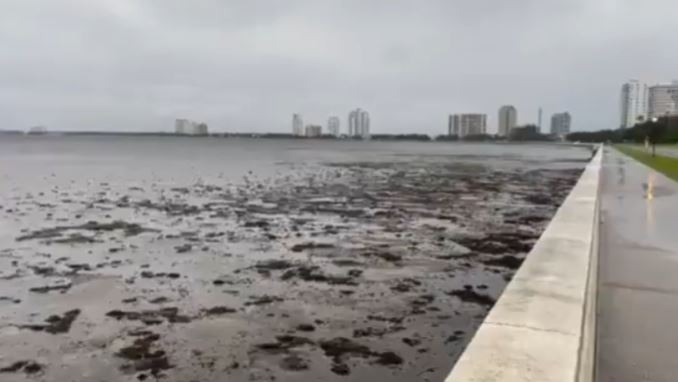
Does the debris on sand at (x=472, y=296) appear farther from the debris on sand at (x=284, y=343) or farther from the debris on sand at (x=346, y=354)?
the debris on sand at (x=284, y=343)

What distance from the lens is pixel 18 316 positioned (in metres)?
7.58

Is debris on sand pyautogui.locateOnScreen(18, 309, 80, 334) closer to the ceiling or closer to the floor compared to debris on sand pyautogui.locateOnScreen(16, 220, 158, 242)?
closer to the ceiling

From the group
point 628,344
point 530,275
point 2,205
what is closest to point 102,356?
point 530,275

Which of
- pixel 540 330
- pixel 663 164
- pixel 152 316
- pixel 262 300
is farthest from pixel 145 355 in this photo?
pixel 663 164

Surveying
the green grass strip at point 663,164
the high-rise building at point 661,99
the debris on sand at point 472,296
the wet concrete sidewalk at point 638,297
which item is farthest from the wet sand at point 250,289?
the high-rise building at point 661,99

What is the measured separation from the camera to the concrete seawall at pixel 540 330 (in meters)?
3.49

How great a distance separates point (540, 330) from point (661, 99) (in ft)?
683

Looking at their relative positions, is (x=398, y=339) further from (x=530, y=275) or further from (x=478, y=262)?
(x=478, y=262)

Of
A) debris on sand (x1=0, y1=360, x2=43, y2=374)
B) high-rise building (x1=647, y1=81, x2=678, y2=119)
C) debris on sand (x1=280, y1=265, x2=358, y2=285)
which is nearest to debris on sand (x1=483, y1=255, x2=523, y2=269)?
debris on sand (x1=280, y1=265, x2=358, y2=285)

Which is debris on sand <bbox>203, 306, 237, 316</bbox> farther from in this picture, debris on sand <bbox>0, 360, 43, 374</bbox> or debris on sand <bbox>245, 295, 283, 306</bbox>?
debris on sand <bbox>0, 360, 43, 374</bbox>

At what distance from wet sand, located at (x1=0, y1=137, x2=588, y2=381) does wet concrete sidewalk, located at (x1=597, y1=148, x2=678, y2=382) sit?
1514mm

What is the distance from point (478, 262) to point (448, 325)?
3.73 m

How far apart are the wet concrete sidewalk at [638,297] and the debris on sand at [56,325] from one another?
19.0 ft

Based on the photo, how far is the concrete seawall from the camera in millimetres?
3486
